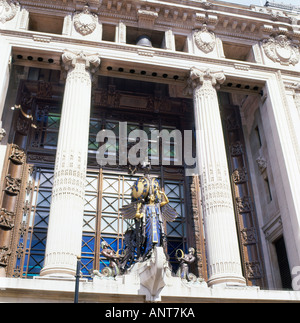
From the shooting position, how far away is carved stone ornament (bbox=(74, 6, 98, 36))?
19.9 m

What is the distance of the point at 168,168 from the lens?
22.2 meters

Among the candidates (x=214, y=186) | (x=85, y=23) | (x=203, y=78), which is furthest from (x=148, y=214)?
(x=85, y=23)

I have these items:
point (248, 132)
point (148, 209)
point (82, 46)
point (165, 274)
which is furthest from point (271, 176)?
point (82, 46)

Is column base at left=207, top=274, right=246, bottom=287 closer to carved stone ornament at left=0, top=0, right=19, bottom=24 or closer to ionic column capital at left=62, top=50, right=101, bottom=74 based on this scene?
ionic column capital at left=62, top=50, right=101, bottom=74

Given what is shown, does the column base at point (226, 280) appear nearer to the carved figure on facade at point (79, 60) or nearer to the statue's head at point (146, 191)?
the statue's head at point (146, 191)

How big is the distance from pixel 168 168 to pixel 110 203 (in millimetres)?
3668

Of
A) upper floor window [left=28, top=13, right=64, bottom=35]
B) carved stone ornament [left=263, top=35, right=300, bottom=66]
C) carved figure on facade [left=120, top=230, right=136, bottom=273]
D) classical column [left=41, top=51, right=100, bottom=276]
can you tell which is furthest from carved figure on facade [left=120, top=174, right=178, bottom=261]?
carved stone ornament [left=263, top=35, right=300, bottom=66]

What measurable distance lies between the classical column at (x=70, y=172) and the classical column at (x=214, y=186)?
15.1ft

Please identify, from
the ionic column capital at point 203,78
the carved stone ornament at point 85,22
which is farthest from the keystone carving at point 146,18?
the ionic column capital at point 203,78

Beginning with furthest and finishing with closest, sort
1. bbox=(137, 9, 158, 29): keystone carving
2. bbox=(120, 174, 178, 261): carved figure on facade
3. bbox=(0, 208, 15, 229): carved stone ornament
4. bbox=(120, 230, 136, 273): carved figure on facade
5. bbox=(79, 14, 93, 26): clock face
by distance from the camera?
bbox=(137, 9, 158, 29): keystone carving → bbox=(79, 14, 93, 26): clock face → bbox=(0, 208, 15, 229): carved stone ornament → bbox=(120, 230, 136, 273): carved figure on facade → bbox=(120, 174, 178, 261): carved figure on facade

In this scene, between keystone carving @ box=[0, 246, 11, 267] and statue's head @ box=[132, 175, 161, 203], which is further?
keystone carving @ box=[0, 246, 11, 267]

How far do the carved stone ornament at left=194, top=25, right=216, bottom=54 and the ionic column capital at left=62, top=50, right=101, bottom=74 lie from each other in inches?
203

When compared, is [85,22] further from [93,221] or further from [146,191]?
[93,221]

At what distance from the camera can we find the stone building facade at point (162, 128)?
664 inches
